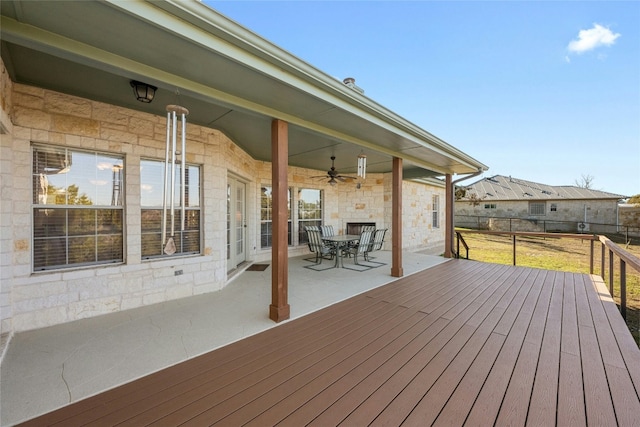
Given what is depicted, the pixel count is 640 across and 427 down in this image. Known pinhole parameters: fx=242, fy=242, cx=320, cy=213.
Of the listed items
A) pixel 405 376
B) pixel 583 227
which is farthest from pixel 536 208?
pixel 405 376

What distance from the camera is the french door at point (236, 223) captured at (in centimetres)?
498

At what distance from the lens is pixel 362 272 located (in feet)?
17.4

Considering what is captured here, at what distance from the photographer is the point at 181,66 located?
2041 millimetres


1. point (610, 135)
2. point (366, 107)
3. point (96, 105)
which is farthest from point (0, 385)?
point (610, 135)

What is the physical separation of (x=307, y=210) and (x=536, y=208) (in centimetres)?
1951

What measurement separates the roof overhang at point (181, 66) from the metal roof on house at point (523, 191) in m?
17.4

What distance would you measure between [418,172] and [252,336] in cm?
666

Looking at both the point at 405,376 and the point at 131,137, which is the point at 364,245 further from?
the point at 131,137

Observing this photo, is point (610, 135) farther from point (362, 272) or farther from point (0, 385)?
point (0, 385)

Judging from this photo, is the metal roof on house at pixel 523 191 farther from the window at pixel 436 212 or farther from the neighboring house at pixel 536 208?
the window at pixel 436 212

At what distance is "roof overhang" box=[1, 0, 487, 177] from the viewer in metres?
1.57

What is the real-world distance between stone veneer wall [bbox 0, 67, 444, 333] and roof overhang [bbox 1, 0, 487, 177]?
23 centimetres

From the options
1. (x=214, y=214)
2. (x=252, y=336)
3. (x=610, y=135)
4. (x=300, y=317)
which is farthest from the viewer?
(x=610, y=135)

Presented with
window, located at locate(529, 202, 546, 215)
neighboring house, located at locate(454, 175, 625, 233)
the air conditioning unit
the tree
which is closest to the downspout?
neighboring house, located at locate(454, 175, 625, 233)
